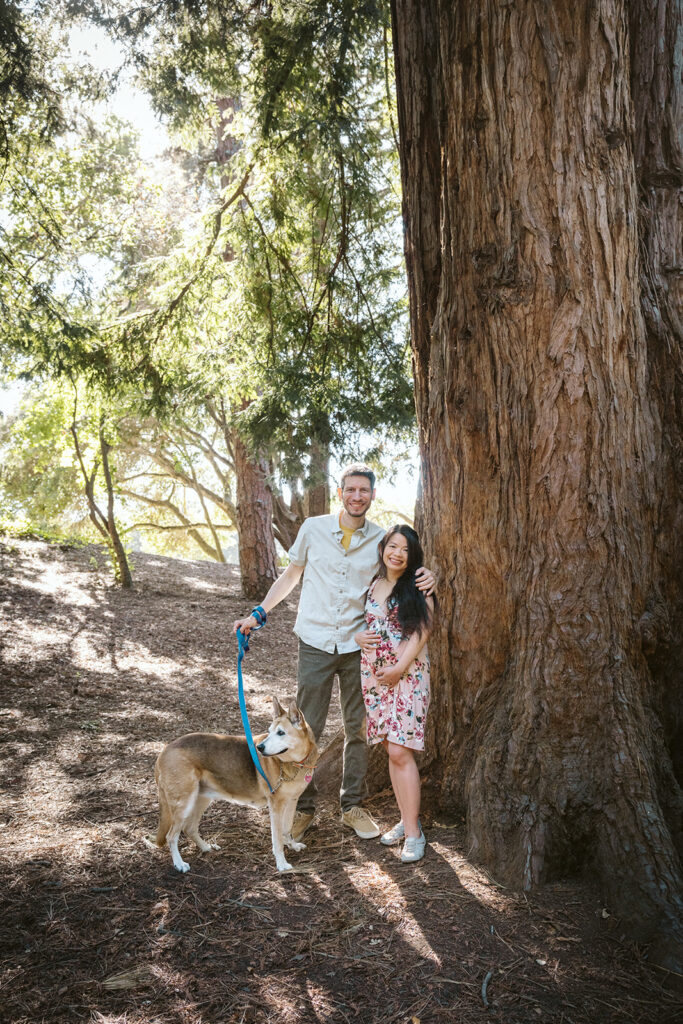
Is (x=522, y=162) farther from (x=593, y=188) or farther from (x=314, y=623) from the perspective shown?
(x=314, y=623)

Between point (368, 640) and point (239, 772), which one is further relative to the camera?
point (239, 772)

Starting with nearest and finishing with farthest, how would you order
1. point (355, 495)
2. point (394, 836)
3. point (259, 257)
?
point (394, 836), point (355, 495), point (259, 257)

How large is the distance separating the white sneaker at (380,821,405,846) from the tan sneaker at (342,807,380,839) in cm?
14

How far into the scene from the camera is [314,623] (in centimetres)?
450

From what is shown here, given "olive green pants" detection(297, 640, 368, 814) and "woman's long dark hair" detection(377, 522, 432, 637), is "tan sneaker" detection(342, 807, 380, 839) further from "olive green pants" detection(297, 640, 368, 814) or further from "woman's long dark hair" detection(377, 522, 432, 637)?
"woman's long dark hair" detection(377, 522, 432, 637)

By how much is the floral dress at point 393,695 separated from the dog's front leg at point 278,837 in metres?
0.69

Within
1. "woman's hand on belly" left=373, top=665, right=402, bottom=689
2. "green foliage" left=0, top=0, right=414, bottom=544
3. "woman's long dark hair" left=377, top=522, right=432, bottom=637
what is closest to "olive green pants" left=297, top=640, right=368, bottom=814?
"woman's hand on belly" left=373, top=665, right=402, bottom=689

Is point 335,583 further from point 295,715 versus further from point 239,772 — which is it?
point 239,772

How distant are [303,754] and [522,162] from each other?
3.46 meters

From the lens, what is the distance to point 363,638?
4.12m

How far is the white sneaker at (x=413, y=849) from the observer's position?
378 cm

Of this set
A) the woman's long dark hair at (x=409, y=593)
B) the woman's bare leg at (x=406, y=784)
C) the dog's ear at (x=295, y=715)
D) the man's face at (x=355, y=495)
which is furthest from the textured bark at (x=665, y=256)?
the dog's ear at (x=295, y=715)

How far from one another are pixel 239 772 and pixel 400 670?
46.1 inches

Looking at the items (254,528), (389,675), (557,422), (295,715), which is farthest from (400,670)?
(254,528)
